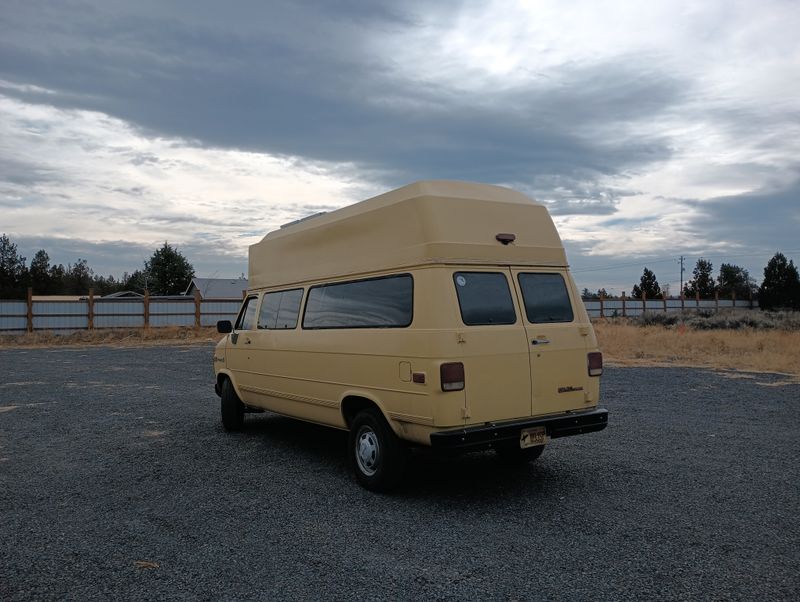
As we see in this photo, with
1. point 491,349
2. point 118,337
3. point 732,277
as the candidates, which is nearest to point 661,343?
point 491,349

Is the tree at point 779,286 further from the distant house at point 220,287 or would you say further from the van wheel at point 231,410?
the van wheel at point 231,410

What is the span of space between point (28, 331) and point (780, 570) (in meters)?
33.6

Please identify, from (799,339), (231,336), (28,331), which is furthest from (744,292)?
(231,336)

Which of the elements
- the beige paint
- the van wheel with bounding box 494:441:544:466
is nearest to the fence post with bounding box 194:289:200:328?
the beige paint

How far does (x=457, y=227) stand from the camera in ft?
19.2

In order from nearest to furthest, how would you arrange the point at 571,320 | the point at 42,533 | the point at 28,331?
the point at 42,533 → the point at 571,320 → the point at 28,331

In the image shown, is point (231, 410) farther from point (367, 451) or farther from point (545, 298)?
point (545, 298)

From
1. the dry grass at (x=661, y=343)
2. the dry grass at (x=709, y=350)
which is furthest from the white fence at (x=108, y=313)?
the dry grass at (x=709, y=350)

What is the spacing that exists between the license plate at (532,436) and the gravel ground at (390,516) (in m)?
0.51

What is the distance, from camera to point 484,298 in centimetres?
581

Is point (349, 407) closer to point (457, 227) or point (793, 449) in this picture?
point (457, 227)

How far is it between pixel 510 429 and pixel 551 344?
0.94 meters

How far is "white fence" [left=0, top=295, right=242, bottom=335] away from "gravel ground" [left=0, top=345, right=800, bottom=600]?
24.7 m

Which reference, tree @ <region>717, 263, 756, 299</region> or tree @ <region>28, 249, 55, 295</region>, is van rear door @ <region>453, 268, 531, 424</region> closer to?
tree @ <region>28, 249, 55, 295</region>
